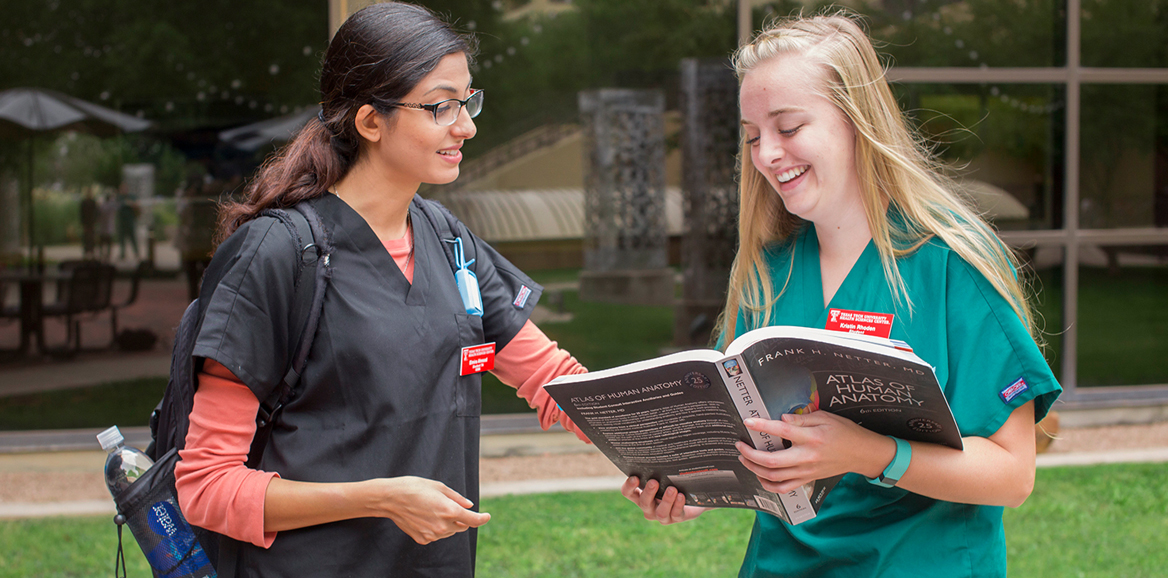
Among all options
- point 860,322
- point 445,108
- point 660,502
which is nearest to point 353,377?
point 445,108

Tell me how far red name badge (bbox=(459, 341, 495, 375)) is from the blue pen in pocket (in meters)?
0.07

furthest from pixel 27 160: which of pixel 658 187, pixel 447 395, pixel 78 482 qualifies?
pixel 447 395

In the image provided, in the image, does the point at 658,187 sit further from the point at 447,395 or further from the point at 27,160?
the point at 447,395

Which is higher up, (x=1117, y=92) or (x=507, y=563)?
(x=1117, y=92)

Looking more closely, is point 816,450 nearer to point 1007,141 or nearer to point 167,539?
point 167,539

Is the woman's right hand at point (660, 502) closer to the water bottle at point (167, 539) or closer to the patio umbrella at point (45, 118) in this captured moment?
the water bottle at point (167, 539)

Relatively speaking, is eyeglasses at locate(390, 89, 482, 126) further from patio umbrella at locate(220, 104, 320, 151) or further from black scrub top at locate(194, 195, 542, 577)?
patio umbrella at locate(220, 104, 320, 151)

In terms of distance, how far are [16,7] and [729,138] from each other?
19.4 feet

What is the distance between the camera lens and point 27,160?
786 cm

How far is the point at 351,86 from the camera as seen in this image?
63.6 inches

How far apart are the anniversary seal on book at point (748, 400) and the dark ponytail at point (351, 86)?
0.58m

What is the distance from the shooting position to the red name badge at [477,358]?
5.46 ft

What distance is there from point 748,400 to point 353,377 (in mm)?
646

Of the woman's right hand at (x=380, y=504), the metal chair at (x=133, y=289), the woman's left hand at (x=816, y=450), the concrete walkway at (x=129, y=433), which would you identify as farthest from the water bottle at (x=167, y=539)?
the metal chair at (x=133, y=289)
